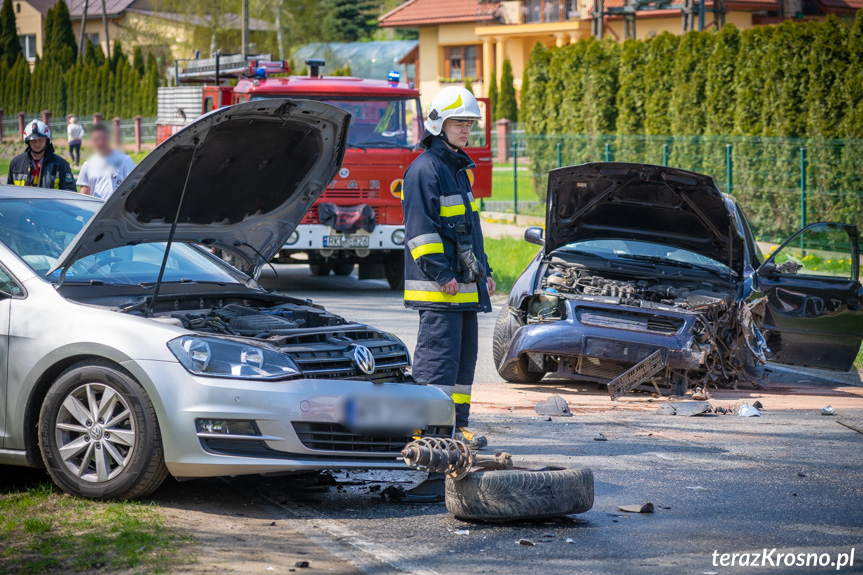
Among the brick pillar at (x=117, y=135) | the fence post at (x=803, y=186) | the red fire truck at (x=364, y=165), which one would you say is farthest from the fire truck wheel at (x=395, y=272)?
the fence post at (x=803, y=186)

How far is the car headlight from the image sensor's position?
4.97 m

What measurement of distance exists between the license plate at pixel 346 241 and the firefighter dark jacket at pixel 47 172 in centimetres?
414

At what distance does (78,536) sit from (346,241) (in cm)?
944

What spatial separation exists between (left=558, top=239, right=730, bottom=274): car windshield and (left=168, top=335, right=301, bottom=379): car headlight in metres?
4.77

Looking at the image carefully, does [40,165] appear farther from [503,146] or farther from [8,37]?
[8,37]

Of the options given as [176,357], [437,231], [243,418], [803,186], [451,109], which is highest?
[451,109]

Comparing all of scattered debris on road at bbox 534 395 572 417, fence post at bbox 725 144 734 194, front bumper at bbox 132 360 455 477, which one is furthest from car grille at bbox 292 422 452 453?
fence post at bbox 725 144 734 194

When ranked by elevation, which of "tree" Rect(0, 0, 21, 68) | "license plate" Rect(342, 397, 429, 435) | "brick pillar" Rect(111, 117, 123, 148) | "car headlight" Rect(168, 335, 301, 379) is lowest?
"license plate" Rect(342, 397, 429, 435)

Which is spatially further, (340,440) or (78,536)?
(340,440)

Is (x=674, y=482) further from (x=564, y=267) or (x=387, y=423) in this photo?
(x=564, y=267)

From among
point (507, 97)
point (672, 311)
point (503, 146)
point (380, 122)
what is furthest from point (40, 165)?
point (507, 97)

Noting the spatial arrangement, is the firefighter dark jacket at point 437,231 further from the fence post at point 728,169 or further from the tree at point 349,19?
the tree at point 349,19

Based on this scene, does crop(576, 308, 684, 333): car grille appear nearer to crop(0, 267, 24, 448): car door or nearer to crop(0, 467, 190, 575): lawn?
crop(0, 467, 190, 575): lawn

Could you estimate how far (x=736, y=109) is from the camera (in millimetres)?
20266
